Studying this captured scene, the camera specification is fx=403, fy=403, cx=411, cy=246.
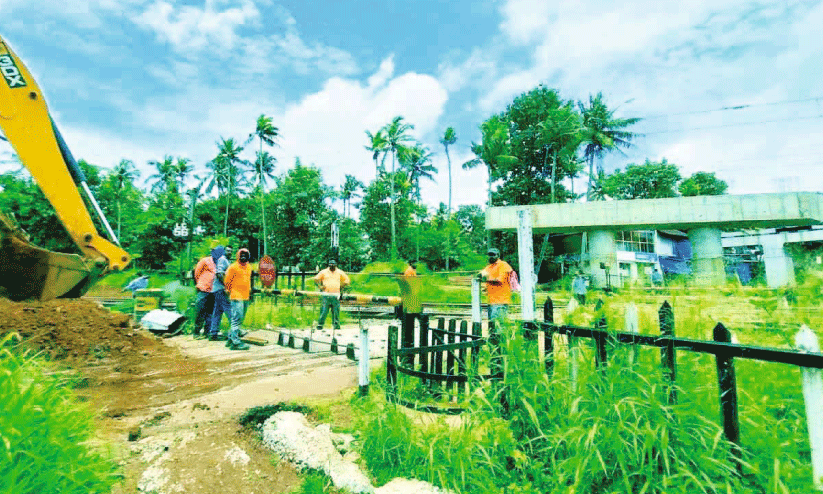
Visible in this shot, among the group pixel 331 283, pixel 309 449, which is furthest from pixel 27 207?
pixel 309 449

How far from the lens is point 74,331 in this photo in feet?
21.8

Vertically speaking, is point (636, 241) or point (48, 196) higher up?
point (636, 241)

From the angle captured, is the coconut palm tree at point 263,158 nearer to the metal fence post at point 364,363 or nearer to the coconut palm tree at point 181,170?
the coconut palm tree at point 181,170

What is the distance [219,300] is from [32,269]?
3.00m

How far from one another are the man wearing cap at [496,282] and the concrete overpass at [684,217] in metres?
14.5

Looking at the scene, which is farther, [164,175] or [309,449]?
[164,175]

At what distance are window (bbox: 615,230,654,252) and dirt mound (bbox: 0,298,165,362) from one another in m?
30.4

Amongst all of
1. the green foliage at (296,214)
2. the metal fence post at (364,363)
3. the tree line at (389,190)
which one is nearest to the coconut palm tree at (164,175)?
the tree line at (389,190)

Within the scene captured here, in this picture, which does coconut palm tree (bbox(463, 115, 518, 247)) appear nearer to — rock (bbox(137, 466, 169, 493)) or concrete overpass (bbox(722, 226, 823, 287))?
concrete overpass (bbox(722, 226, 823, 287))

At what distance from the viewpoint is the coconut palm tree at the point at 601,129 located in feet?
112

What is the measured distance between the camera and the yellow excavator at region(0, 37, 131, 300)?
5.02m

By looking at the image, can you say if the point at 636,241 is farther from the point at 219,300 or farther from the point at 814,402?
the point at 814,402

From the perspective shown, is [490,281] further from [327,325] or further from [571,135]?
[571,135]

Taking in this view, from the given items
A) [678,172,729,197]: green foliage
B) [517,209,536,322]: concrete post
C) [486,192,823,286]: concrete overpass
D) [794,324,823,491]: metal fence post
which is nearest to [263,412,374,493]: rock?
A: [517,209,536,322]: concrete post
